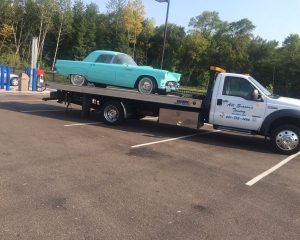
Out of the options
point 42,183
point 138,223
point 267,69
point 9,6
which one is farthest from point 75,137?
point 267,69

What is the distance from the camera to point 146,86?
1295 cm

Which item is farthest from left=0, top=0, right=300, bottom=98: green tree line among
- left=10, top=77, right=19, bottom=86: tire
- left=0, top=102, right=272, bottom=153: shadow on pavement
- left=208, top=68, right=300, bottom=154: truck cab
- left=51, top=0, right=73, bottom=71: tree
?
left=208, top=68, right=300, bottom=154: truck cab

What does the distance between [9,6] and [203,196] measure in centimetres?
5377

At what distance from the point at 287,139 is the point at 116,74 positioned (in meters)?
5.38

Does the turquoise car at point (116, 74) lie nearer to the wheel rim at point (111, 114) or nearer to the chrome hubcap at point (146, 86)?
the chrome hubcap at point (146, 86)

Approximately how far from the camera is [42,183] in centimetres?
662

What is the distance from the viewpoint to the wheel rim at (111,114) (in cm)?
1337

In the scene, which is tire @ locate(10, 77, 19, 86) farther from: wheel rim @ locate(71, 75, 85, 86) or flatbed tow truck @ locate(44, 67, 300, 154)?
flatbed tow truck @ locate(44, 67, 300, 154)

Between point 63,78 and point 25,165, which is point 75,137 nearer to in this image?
point 25,165

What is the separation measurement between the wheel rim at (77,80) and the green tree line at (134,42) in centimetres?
3570

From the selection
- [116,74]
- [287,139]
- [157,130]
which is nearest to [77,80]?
[116,74]

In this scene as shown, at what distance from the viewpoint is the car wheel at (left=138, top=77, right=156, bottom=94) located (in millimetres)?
12859

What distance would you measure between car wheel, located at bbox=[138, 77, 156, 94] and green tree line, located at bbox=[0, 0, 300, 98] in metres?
37.6

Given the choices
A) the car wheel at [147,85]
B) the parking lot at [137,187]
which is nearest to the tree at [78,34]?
the car wheel at [147,85]
